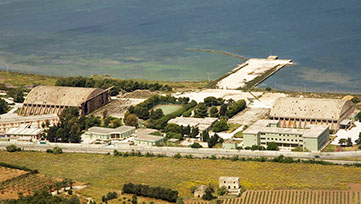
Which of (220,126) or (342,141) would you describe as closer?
(342,141)

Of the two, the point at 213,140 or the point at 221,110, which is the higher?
the point at 221,110

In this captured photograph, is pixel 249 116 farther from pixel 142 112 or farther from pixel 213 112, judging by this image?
pixel 142 112

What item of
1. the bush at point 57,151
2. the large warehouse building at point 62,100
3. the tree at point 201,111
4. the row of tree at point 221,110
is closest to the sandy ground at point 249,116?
the row of tree at point 221,110

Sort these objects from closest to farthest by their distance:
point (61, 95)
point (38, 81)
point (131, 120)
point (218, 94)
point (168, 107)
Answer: point (131, 120) → point (168, 107) → point (61, 95) → point (218, 94) → point (38, 81)

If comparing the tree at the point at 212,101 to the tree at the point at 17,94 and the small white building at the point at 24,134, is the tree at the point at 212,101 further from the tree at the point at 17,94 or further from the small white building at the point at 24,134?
the tree at the point at 17,94

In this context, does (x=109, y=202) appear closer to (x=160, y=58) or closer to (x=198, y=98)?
(x=198, y=98)

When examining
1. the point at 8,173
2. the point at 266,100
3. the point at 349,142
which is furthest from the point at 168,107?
the point at 8,173
